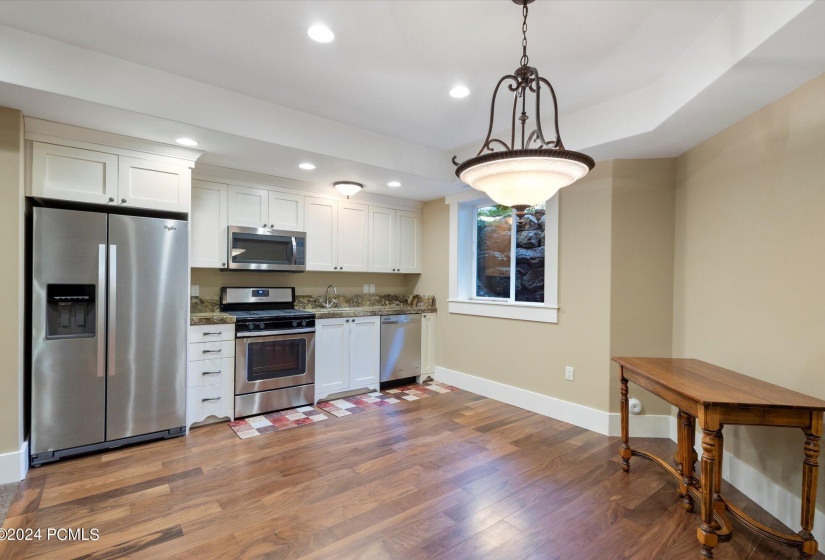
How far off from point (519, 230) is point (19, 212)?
4.11m

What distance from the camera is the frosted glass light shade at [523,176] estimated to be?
68.2 inches

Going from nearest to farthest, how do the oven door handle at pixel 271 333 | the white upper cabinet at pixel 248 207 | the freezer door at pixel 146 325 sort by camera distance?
the freezer door at pixel 146 325, the oven door handle at pixel 271 333, the white upper cabinet at pixel 248 207

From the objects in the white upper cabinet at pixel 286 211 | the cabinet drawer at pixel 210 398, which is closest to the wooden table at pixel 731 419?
the cabinet drawer at pixel 210 398

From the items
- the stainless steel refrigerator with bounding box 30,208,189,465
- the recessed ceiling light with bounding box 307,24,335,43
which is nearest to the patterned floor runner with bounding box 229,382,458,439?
the stainless steel refrigerator with bounding box 30,208,189,465

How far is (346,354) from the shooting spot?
14.2ft

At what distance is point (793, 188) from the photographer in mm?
2205

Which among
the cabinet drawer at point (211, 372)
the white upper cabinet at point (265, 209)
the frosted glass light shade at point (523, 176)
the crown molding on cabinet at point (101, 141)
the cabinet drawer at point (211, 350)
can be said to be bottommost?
the cabinet drawer at point (211, 372)

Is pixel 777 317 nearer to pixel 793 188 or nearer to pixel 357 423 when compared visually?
pixel 793 188

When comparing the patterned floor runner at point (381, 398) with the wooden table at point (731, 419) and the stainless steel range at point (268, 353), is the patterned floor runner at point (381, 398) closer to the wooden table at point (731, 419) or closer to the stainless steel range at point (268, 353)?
the stainless steel range at point (268, 353)

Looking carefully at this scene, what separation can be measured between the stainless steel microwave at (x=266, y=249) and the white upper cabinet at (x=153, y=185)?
642mm

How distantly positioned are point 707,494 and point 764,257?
147 cm

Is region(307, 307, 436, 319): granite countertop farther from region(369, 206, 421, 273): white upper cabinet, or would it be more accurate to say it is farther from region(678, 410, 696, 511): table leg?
region(678, 410, 696, 511): table leg

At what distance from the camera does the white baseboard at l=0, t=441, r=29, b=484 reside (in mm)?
2459

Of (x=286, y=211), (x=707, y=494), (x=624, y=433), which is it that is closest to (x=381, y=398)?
(x=286, y=211)
